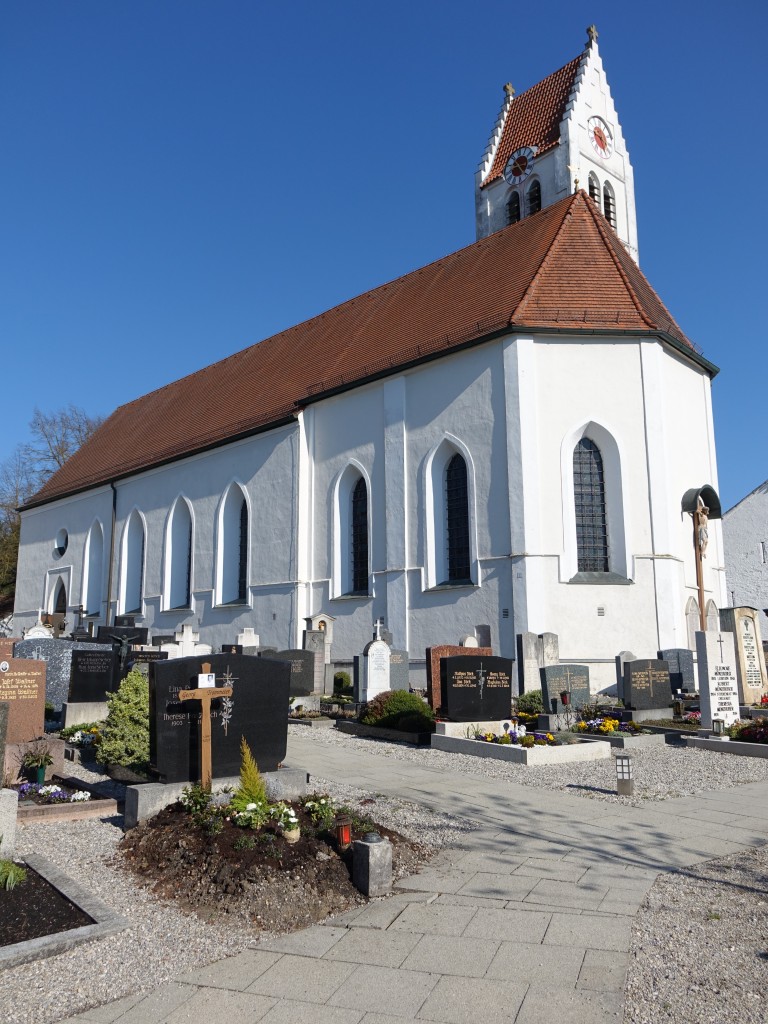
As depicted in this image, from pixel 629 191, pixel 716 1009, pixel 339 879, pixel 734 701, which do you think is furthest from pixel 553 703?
pixel 629 191

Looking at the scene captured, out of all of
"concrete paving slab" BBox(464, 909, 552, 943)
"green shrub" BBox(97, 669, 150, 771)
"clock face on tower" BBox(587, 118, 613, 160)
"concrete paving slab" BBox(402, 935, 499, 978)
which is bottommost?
"concrete paving slab" BBox(402, 935, 499, 978)

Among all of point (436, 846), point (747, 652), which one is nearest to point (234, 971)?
point (436, 846)

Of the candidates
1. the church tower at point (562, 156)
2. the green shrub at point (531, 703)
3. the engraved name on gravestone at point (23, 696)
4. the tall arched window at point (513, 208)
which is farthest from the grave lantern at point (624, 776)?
the tall arched window at point (513, 208)

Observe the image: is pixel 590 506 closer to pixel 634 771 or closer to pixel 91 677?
pixel 634 771

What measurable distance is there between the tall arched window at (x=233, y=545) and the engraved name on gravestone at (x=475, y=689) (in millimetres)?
14291

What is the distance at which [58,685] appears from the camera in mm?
15102

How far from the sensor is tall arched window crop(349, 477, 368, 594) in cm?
2262

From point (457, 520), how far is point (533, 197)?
A: 14526mm

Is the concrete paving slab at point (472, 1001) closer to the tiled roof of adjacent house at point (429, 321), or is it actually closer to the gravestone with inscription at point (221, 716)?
the gravestone with inscription at point (221, 716)

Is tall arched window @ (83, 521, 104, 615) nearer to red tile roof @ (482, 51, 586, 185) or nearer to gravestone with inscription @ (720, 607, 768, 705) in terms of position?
red tile roof @ (482, 51, 586, 185)

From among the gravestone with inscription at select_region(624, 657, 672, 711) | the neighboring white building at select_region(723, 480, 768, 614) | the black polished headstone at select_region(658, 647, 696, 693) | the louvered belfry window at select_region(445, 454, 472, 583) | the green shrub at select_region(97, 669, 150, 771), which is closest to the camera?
the green shrub at select_region(97, 669, 150, 771)

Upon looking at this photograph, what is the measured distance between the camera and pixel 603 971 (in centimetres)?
404

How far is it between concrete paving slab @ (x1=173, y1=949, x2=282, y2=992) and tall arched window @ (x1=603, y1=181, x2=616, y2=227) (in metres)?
29.0

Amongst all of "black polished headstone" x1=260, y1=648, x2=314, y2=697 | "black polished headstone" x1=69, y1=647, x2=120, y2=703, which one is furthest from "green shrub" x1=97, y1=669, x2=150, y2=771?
"black polished headstone" x1=260, y1=648, x2=314, y2=697
